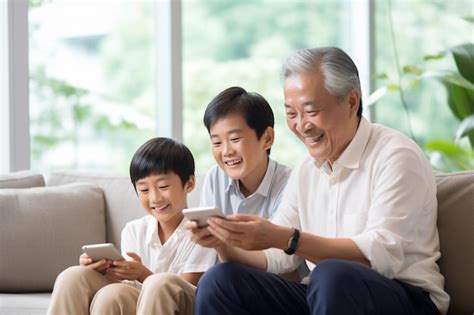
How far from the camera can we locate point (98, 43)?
4.79 meters

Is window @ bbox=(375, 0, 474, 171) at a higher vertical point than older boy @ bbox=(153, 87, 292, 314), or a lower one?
higher

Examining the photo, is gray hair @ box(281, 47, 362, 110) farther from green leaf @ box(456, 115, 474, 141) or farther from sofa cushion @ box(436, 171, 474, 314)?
green leaf @ box(456, 115, 474, 141)

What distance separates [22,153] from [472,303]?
2.35 meters

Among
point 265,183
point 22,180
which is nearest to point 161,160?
point 265,183

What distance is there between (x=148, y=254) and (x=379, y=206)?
2.78ft

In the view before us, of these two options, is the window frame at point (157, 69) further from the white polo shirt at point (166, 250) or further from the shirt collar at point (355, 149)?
the shirt collar at point (355, 149)

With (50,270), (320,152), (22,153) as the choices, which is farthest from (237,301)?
(22,153)

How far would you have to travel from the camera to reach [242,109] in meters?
2.91

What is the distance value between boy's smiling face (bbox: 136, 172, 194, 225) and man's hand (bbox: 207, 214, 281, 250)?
486 millimetres

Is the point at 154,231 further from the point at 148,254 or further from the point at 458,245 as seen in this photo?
the point at 458,245

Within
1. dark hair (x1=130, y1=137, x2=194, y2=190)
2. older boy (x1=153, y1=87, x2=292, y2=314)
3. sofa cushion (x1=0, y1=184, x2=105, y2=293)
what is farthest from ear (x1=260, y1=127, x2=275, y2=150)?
sofa cushion (x1=0, y1=184, x2=105, y2=293)

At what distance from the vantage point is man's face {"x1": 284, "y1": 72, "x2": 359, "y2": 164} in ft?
8.36

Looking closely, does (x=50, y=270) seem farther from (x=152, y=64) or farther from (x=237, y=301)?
(x=152, y=64)

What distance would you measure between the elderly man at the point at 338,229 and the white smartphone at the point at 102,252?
1.00 ft
